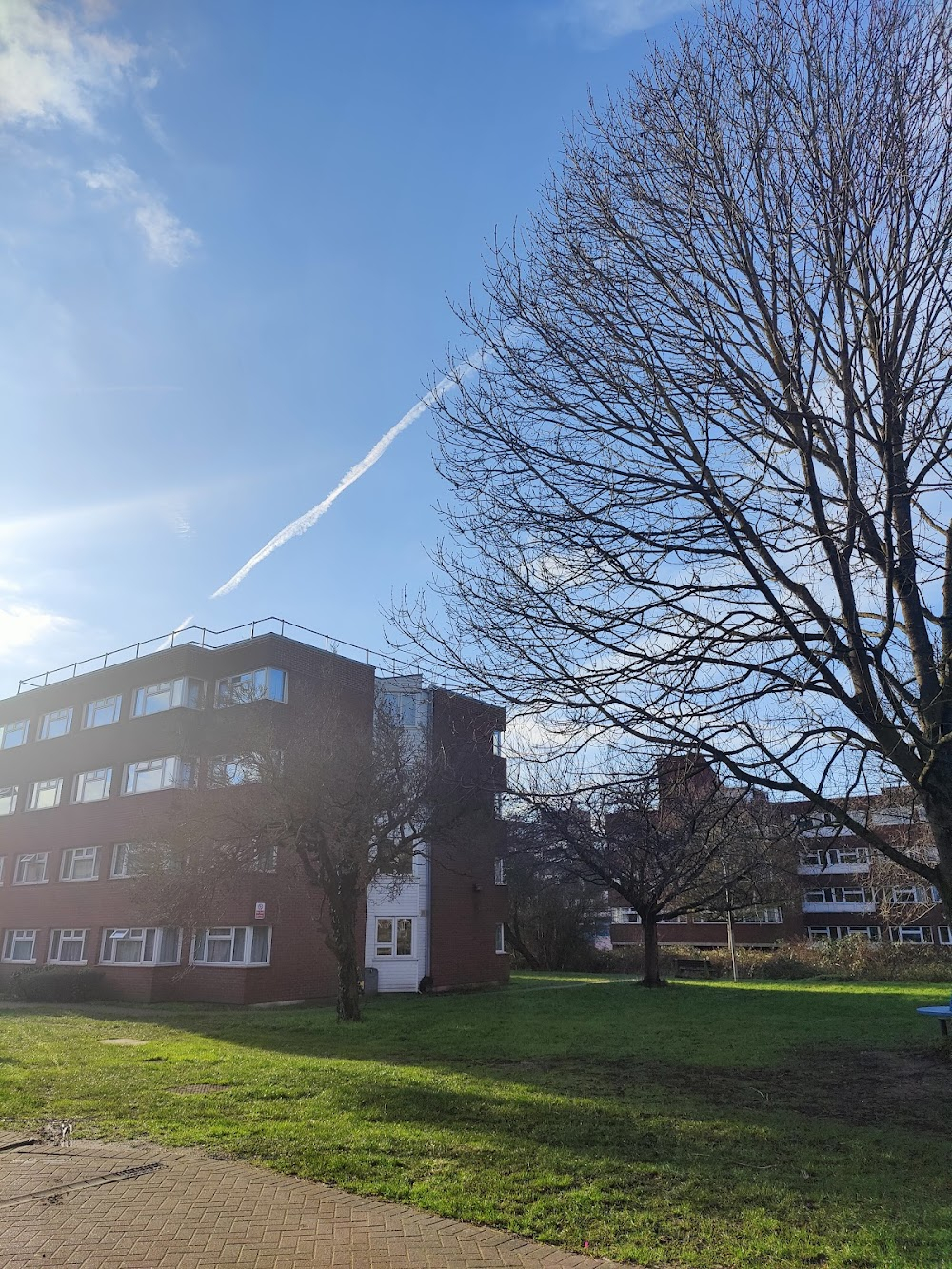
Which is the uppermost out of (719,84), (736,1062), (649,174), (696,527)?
(719,84)

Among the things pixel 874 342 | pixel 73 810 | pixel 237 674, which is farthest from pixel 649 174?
pixel 73 810

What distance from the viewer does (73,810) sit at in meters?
30.2

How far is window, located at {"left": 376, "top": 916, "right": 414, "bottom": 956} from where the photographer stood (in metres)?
28.8

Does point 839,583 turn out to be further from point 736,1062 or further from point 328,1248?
point 736,1062

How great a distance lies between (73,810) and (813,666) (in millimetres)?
28424

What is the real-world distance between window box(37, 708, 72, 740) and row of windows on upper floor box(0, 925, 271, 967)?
7.61 meters

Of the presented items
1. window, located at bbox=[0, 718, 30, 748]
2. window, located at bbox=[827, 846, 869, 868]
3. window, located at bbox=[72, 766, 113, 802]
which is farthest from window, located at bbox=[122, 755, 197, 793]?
window, located at bbox=[827, 846, 869, 868]

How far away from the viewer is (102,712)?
3089 cm

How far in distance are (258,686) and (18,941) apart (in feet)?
46.1

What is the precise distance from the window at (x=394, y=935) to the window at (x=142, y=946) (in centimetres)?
654

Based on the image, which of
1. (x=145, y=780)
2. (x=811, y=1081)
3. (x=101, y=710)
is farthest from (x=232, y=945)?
(x=811, y=1081)

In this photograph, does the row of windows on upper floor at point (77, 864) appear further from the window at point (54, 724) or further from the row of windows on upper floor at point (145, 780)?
the window at point (54, 724)

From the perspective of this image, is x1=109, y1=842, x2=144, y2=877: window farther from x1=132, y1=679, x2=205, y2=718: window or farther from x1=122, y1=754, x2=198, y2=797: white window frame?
x1=132, y1=679, x2=205, y2=718: window

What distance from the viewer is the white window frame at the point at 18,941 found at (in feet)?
98.0
